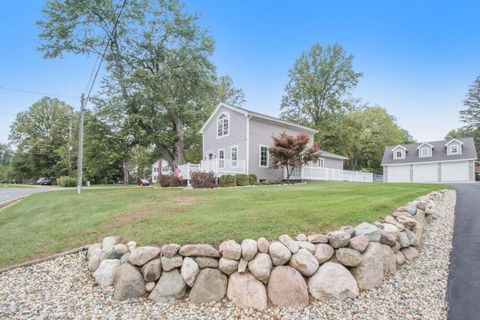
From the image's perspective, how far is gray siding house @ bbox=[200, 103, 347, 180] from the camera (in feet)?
49.8

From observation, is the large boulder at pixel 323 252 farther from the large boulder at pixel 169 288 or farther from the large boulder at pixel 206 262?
the large boulder at pixel 169 288

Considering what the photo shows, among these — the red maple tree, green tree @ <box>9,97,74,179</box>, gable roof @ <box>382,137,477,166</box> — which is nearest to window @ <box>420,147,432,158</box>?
gable roof @ <box>382,137,477,166</box>

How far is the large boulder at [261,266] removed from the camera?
3.22m

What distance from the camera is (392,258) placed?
3.76 metres

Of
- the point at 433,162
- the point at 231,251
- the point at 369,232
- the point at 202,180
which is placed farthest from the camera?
the point at 433,162

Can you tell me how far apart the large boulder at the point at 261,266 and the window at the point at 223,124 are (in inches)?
546

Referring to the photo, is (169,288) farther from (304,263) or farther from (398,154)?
(398,154)

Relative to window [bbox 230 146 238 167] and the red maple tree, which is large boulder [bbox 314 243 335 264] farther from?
window [bbox 230 146 238 167]

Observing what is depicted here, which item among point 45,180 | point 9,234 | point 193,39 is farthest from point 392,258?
point 45,180

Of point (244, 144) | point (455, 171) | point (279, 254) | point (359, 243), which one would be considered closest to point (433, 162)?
point (455, 171)

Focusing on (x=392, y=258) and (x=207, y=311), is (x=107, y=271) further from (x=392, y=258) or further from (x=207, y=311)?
(x=392, y=258)

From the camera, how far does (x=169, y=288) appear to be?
10.6 ft

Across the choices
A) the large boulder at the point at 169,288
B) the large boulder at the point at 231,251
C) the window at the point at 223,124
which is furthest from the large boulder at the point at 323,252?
the window at the point at 223,124

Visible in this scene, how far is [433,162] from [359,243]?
1201 inches
